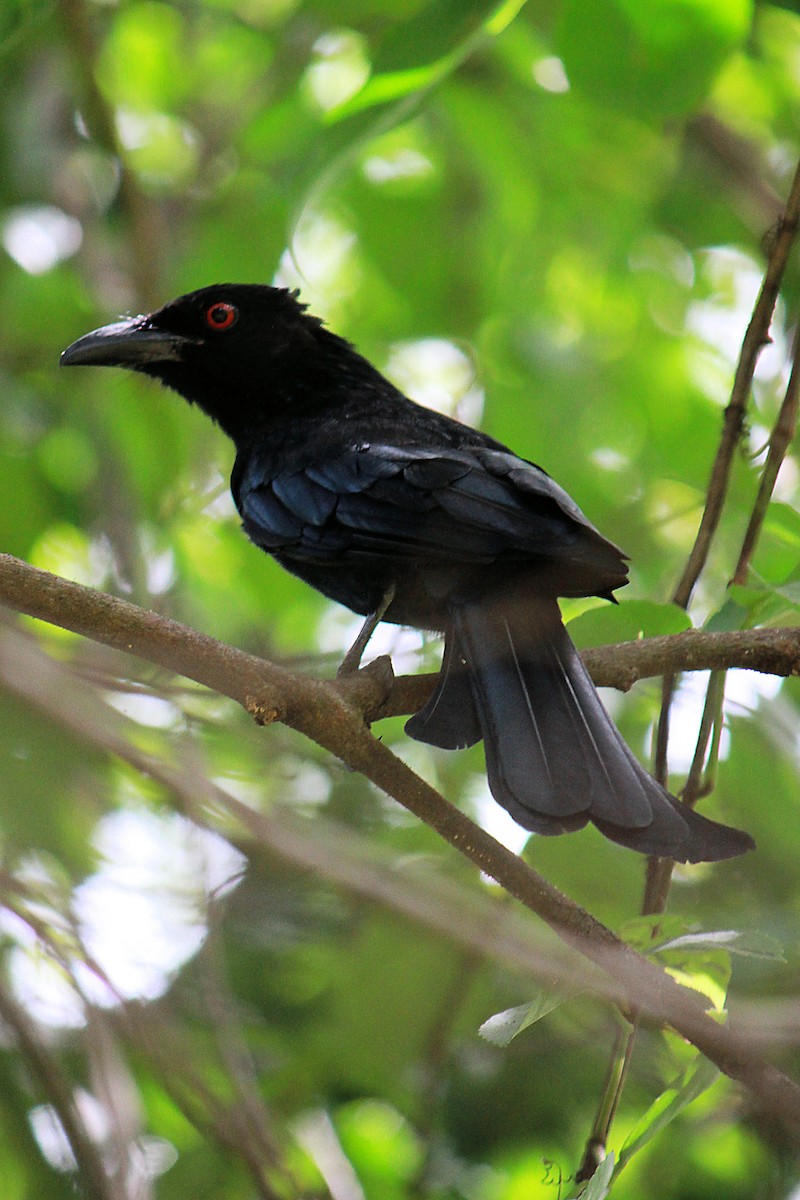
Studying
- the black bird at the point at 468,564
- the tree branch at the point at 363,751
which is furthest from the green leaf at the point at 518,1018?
the black bird at the point at 468,564

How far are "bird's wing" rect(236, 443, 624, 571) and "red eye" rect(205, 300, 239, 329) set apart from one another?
3.45ft

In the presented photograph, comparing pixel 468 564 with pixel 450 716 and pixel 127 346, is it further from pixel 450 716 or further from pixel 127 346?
pixel 127 346

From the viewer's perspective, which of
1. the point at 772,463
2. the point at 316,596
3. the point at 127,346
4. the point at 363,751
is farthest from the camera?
the point at 316,596

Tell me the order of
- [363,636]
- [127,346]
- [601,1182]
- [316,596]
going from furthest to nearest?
1. [316,596]
2. [127,346]
3. [363,636]
4. [601,1182]

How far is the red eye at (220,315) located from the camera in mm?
4547

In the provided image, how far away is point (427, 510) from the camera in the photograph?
3213 mm

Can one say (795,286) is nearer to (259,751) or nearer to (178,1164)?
(259,751)

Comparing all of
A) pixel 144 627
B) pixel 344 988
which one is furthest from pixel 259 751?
pixel 144 627

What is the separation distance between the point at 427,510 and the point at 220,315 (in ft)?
5.57

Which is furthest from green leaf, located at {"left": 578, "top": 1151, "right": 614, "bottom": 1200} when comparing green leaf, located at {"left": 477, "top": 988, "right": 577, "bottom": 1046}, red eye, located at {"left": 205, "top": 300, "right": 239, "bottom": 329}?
red eye, located at {"left": 205, "top": 300, "right": 239, "bottom": 329}

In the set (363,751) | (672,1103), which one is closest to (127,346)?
(363,751)

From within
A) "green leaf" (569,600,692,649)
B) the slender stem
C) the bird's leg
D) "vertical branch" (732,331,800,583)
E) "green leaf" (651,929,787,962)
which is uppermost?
"vertical branch" (732,331,800,583)

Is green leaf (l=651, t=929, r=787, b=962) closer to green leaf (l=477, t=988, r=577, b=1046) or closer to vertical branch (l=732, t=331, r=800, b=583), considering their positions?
green leaf (l=477, t=988, r=577, b=1046)

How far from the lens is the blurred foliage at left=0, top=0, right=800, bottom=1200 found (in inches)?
143
